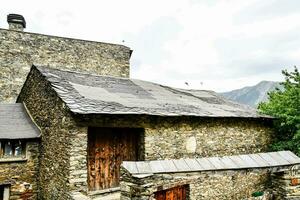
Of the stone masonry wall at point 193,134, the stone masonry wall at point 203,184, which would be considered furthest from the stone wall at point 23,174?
the stone masonry wall at point 203,184

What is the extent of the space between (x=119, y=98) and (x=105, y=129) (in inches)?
48.5

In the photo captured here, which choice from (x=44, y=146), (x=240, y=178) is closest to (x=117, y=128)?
(x=44, y=146)

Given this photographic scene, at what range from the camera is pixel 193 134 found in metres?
10.3

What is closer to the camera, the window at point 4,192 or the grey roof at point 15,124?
the window at point 4,192

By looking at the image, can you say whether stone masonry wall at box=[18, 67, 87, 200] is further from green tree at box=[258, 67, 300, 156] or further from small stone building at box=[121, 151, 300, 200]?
green tree at box=[258, 67, 300, 156]

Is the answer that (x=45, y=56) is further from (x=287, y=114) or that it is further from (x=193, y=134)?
(x=287, y=114)

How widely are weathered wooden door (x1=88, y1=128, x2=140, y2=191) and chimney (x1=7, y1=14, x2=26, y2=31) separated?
1192cm

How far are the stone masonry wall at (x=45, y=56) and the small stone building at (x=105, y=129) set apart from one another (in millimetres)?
5601

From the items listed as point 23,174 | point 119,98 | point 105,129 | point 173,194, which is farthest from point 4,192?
point 173,194

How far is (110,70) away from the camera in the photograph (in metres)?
19.6

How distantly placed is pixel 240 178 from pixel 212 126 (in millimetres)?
2257

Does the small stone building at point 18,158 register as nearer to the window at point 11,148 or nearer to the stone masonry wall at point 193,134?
the window at point 11,148

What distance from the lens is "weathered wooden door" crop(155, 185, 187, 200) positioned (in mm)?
7922

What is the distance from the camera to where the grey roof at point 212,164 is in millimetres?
5648
